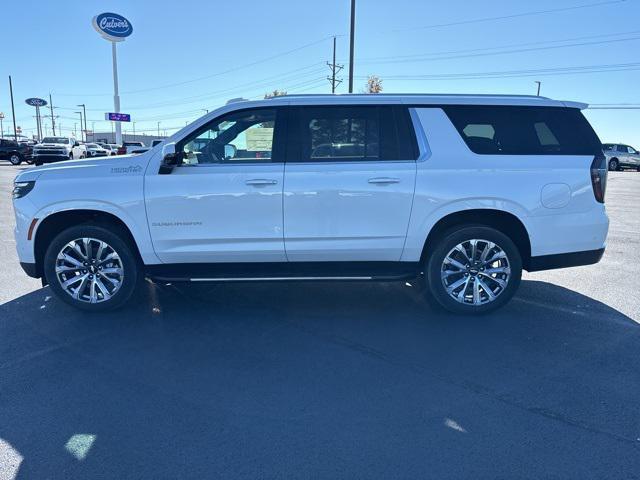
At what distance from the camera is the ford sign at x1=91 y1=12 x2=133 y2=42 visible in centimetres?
2914

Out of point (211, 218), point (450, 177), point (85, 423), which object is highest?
point (450, 177)

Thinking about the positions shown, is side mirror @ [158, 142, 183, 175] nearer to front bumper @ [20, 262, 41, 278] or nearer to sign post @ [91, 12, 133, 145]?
front bumper @ [20, 262, 41, 278]

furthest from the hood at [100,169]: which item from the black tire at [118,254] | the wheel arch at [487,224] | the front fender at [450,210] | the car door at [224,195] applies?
the wheel arch at [487,224]

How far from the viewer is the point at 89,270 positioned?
462cm

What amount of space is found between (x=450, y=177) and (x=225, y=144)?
2.14 meters

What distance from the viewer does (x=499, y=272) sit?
4.65m

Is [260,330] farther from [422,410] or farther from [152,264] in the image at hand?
[422,410]

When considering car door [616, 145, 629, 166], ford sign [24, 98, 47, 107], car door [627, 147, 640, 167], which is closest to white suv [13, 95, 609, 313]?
car door [616, 145, 629, 166]

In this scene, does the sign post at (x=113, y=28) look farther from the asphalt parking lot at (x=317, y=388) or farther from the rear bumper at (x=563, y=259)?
the rear bumper at (x=563, y=259)

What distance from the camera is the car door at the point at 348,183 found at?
440 centimetres

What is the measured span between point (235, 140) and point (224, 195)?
571 mm

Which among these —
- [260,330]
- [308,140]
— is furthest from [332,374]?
[308,140]

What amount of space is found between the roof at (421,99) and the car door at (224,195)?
301 mm

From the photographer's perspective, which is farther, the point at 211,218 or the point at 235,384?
the point at 211,218
